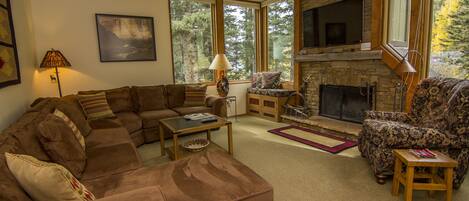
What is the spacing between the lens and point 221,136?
159 inches

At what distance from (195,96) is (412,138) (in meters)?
3.15

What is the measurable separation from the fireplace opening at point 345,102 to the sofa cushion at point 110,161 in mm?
3315

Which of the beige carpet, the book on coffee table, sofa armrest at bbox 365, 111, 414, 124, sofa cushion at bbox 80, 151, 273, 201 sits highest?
sofa armrest at bbox 365, 111, 414, 124

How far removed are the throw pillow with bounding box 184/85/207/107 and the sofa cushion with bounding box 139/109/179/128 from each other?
0.45 m

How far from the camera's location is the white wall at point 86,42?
12.3 feet

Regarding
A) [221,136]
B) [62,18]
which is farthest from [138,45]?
[221,136]

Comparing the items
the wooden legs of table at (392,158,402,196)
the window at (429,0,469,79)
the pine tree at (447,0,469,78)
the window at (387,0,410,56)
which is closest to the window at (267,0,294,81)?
the window at (387,0,410,56)

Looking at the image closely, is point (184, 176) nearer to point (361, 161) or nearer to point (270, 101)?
point (361, 161)

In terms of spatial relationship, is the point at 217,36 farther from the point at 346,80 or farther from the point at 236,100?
the point at 346,80

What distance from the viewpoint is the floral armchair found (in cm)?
213

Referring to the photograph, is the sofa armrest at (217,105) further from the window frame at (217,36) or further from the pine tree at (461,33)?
the pine tree at (461,33)

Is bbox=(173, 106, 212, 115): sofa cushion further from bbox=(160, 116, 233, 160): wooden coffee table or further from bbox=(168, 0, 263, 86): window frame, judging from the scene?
bbox=(168, 0, 263, 86): window frame

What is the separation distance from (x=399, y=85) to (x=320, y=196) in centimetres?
214

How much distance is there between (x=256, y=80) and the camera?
5449 millimetres
